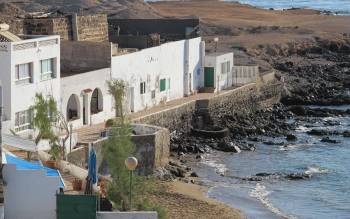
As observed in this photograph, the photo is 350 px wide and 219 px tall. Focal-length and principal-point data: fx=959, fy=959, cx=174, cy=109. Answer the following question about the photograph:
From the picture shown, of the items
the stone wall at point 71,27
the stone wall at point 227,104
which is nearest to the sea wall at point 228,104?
the stone wall at point 227,104

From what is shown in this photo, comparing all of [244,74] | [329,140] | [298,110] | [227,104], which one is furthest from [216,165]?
[298,110]

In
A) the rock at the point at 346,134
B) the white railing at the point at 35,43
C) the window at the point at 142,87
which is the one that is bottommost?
the rock at the point at 346,134

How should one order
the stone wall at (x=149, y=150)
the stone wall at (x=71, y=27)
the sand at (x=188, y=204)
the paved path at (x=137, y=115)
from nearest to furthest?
the sand at (x=188, y=204) → the stone wall at (x=149, y=150) → the paved path at (x=137, y=115) → the stone wall at (x=71, y=27)

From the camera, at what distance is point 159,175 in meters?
40.6

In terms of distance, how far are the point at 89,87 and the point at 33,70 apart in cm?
702

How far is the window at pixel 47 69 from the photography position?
39.3m

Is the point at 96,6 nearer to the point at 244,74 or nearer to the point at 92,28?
the point at 244,74

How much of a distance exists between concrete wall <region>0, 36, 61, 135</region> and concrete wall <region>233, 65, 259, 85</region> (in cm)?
2358

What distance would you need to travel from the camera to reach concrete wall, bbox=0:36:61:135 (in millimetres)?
36500

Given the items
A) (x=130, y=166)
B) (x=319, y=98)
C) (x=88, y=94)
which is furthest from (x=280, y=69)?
(x=130, y=166)

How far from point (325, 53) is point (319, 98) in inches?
1075

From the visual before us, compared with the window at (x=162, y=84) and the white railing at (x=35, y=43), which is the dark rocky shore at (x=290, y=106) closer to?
the window at (x=162, y=84)

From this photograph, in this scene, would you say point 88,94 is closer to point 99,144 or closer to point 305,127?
point 99,144

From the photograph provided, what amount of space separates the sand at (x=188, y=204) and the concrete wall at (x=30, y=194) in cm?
827
